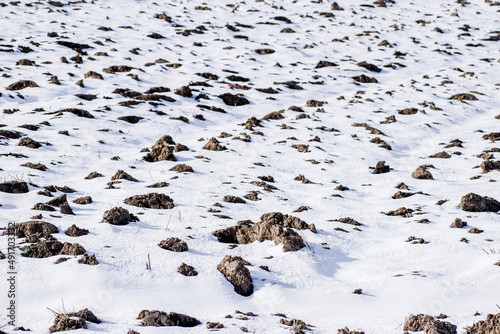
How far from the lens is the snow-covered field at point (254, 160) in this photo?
4320mm

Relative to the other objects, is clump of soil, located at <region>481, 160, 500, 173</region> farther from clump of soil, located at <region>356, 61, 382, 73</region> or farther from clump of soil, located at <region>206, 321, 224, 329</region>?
clump of soil, located at <region>356, 61, 382, 73</region>

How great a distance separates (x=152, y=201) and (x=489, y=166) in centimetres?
683

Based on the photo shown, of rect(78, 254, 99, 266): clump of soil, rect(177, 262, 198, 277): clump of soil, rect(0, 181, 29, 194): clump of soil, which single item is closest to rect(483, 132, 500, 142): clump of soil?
rect(177, 262, 198, 277): clump of soil

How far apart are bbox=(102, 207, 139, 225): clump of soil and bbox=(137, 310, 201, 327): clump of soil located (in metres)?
2.07

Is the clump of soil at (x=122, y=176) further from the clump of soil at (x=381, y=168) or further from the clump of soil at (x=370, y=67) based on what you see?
the clump of soil at (x=370, y=67)

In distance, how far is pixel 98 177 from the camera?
775 centimetres

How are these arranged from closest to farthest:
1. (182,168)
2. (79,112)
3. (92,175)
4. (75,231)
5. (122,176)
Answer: (75,231) < (122,176) < (92,175) < (182,168) < (79,112)

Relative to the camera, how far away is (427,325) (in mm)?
3689

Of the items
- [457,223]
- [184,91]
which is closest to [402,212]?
[457,223]

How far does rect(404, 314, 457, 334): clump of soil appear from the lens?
11.9ft

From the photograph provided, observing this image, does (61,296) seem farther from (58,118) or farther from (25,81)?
(25,81)

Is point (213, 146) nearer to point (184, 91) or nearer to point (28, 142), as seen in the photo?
point (28, 142)

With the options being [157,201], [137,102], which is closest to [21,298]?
[157,201]

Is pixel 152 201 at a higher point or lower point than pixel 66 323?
lower
